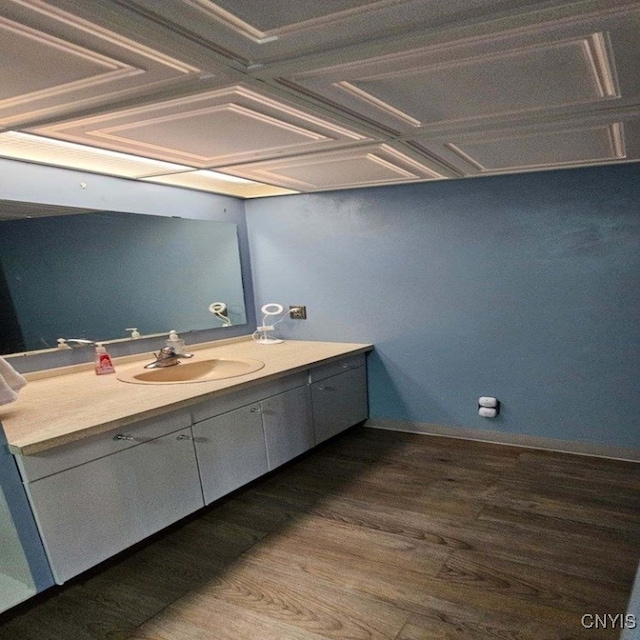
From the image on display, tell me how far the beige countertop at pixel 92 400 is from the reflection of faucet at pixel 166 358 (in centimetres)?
9

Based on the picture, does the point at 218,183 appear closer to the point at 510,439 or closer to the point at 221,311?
the point at 221,311

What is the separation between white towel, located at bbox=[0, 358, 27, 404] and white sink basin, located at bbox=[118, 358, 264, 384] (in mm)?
575

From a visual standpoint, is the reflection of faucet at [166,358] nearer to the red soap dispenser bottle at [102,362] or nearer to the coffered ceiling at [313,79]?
the red soap dispenser bottle at [102,362]

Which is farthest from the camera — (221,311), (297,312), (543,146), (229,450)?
(297,312)

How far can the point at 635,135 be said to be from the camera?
186 cm

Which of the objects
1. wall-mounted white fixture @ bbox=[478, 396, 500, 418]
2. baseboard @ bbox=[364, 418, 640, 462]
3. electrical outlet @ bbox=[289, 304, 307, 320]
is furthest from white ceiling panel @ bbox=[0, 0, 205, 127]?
baseboard @ bbox=[364, 418, 640, 462]

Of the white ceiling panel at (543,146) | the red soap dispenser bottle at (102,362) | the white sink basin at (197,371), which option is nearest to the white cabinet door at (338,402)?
the white sink basin at (197,371)

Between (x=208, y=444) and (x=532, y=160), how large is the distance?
2.19 metres

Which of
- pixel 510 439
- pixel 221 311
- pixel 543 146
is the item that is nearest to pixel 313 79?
pixel 543 146

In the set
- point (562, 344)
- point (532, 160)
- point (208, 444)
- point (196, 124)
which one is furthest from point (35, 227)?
point (562, 344)

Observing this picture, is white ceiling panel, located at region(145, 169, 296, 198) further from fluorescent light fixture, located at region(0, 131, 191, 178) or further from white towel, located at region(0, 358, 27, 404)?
white towel, located at region(0, 358, 27, 404)

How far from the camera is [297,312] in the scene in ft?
11.4

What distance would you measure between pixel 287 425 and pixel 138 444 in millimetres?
968
